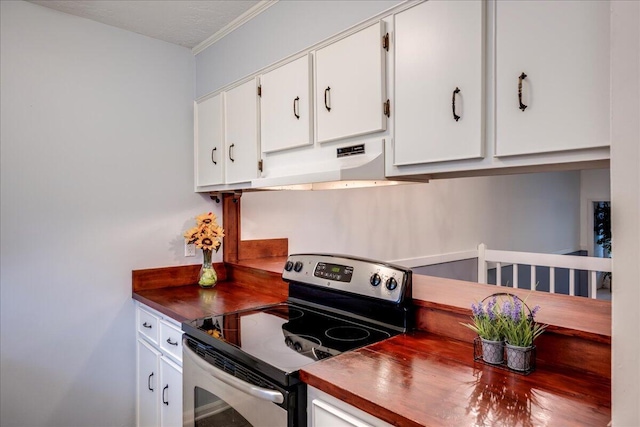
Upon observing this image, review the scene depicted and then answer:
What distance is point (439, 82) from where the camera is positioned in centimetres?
126

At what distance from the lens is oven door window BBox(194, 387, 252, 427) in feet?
4.60

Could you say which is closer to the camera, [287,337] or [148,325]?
[287,337]

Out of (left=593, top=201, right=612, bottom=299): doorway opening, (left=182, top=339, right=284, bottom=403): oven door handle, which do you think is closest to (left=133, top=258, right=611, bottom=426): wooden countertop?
(left=182, top=339, right=284, bottom=403): oven door handle

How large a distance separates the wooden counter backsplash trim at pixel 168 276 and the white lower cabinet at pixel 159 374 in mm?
146

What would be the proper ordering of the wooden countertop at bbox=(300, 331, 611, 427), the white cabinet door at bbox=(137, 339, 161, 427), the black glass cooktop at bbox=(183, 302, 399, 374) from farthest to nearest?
the white cabinet door at bbox=(137, 339, 161, 427)
the black glass cooktop at bbox=(183, 302, 399, 374)
the wooden countertop at bbox=(300, 331, 611, 427)

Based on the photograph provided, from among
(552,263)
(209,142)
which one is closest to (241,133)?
(209,142)

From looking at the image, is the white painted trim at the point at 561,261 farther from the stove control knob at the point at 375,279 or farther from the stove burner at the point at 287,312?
the stove burner at the point at 287,312

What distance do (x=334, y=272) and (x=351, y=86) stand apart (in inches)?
30.4

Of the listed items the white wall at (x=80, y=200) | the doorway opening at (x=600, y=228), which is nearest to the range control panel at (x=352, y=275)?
the white wall at (x=80, y=200)

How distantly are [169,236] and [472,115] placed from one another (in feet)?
6.50

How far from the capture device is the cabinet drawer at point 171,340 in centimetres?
191

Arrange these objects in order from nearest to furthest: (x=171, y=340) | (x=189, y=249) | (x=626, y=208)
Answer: (x=626, y=208), (x=171, y=340), (x=189, y=249)

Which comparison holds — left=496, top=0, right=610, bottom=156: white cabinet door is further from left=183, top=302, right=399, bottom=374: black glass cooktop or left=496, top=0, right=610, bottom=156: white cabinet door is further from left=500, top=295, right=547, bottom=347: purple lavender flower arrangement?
left=183, top=302, right=399, bottom=374: black glass cooktop

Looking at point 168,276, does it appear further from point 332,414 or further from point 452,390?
point 452,390
